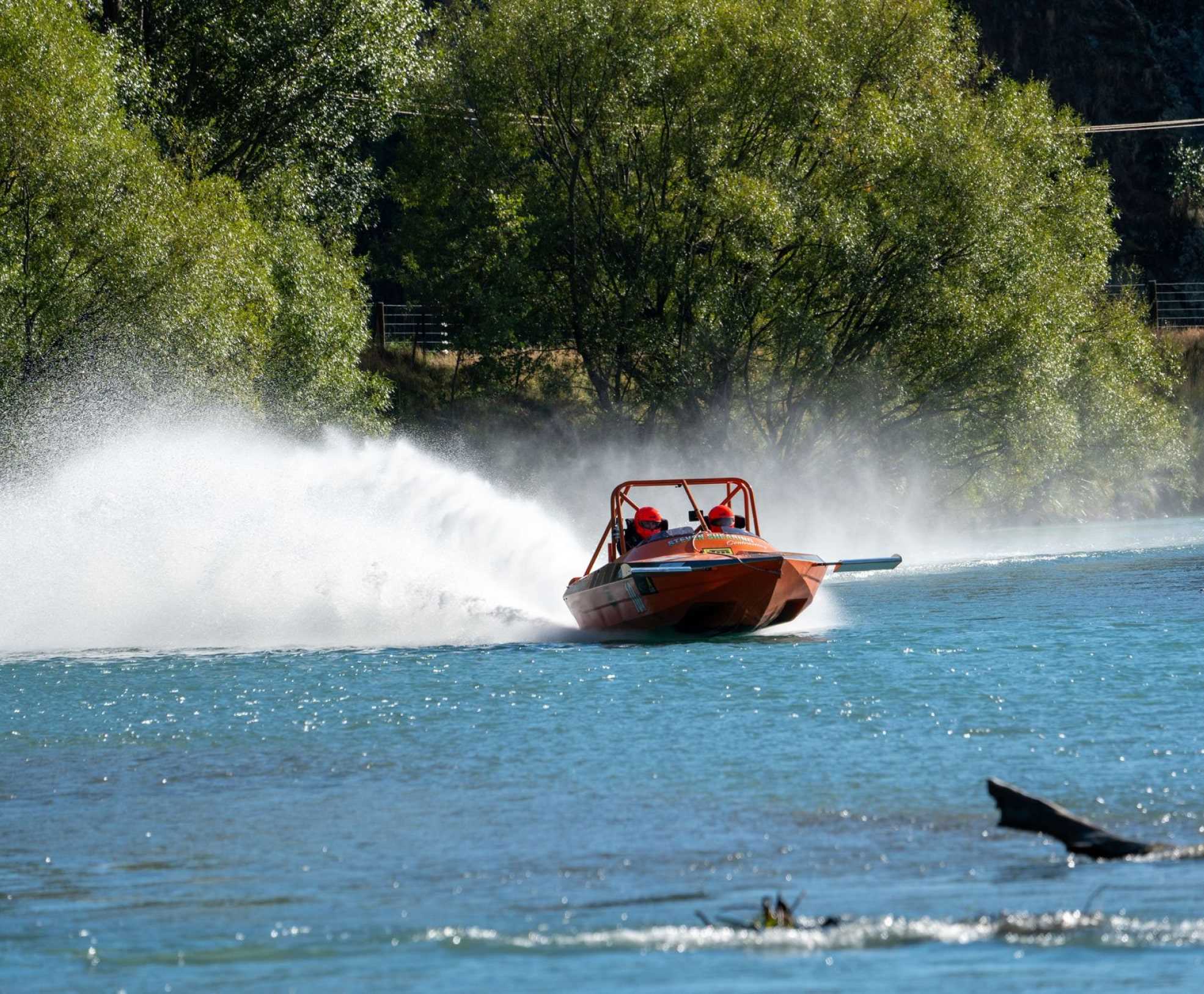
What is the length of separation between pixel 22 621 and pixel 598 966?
863 inches

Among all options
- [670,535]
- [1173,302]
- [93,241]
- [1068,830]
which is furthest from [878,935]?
[1173,302]

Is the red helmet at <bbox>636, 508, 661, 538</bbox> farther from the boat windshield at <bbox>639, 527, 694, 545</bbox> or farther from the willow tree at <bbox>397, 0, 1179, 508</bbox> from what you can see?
the willow tree at <bbox>397, 0, 1179, 508</bbox>

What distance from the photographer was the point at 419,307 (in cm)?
5288

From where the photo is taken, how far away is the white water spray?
27922 mm

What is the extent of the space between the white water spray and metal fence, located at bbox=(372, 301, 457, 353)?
747 inches

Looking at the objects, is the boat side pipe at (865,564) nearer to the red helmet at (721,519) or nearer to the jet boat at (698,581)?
the jet boat at (698,581)

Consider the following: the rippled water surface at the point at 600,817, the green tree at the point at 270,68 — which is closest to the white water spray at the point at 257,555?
the rippled water surface at the point at 600,817

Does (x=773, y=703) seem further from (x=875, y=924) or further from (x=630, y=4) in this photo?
(x=630, y=4)

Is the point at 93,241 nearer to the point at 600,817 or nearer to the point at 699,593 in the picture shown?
the point at 699,593

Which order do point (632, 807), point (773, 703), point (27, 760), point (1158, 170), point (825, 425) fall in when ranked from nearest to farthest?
point (632, 807), point (27, 760), point (773, 703), point (825, 425), point (1158, 170)

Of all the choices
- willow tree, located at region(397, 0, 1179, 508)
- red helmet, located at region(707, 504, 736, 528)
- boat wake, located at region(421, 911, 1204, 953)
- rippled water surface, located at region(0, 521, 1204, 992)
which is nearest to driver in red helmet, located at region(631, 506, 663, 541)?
red helmet, located at region(707, 504, 736, 528)

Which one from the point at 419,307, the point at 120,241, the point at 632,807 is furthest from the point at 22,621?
the point at 419,307

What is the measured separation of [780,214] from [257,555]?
1785 cm

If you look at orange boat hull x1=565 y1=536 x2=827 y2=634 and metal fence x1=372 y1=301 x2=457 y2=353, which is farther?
metal fence x1=372 y1=301 x2=457 y2=353
